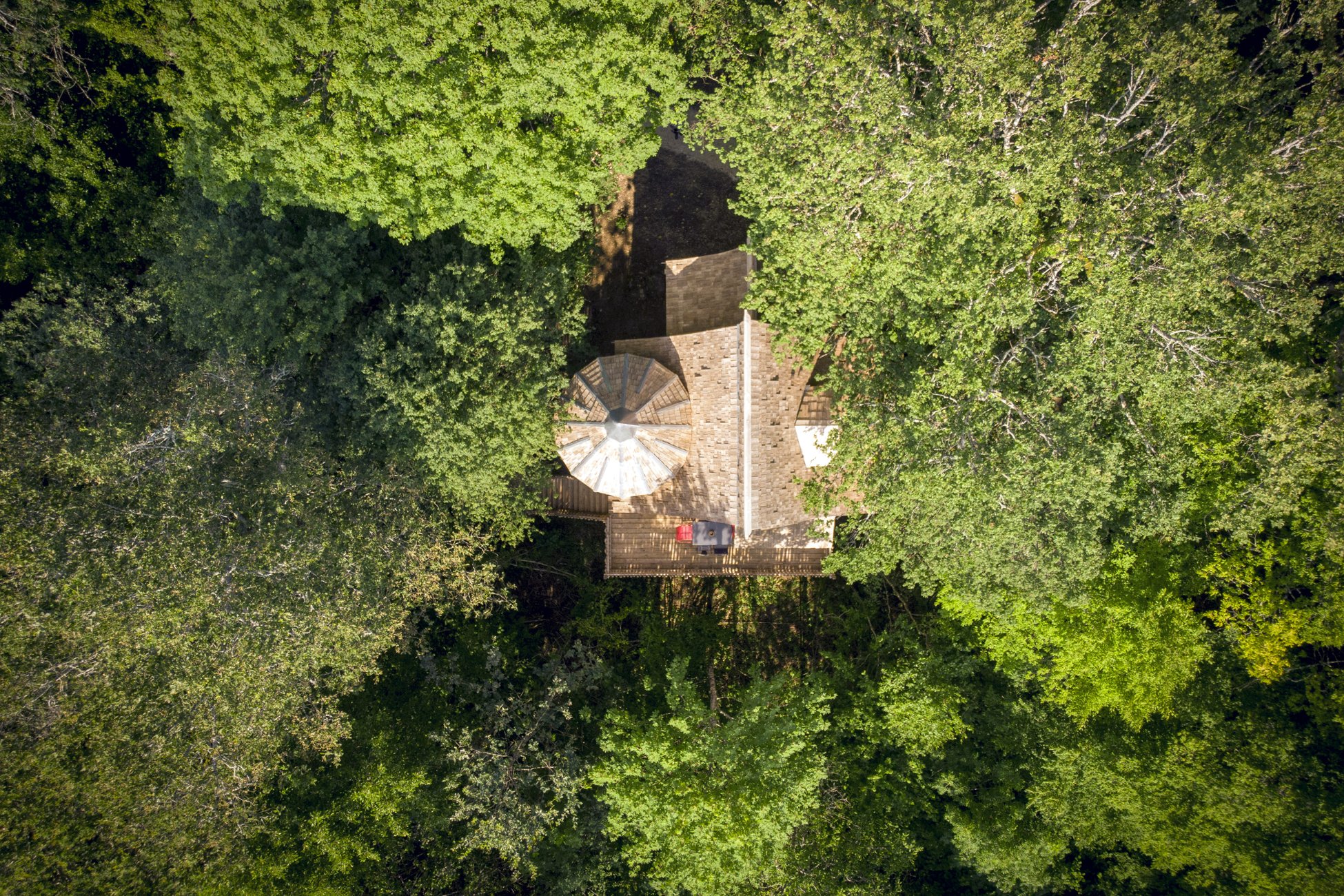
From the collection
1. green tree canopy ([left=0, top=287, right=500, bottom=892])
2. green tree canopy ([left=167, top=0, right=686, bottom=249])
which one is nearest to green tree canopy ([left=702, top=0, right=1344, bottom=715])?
green tree canopy ([left=167, top=0, right=686, bottom=249])

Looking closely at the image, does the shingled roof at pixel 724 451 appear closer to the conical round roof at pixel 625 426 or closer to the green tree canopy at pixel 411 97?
the conical round roof at pixel 625 426

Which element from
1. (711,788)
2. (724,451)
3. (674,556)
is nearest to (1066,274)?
(724,451)

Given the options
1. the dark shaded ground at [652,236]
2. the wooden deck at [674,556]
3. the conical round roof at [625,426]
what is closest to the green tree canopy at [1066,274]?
the wooden deck at [674,556]

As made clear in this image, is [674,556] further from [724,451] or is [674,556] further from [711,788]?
[711,788]

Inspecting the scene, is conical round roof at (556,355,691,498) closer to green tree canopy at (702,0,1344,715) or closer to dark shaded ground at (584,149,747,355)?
dark shaded ground at (584,149,747,355)

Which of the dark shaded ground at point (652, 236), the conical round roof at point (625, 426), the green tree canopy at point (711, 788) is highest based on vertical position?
the dark shaded ground at point (652, 236)

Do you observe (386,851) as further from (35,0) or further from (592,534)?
(35,0)
